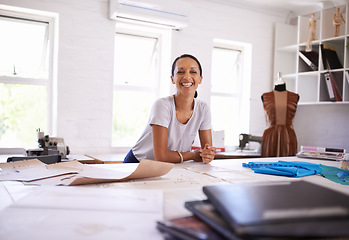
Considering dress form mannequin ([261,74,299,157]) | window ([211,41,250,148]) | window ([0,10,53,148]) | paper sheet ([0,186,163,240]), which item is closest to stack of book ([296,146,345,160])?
dress form mannequin ([261,74,299,157])

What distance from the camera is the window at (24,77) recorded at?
3492mm

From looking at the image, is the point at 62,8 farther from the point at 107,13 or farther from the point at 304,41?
the point at 304,41

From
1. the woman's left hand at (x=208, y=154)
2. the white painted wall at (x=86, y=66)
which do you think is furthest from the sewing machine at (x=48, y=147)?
the woman's left hand at (x=208, y=154)

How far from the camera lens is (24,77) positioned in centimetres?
358

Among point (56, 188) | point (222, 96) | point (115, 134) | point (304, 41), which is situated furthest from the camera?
point (222, 96)

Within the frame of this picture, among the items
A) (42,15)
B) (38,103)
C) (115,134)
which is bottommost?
(115,134)

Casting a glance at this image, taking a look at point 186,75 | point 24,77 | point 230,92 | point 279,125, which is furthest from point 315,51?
point 24,77

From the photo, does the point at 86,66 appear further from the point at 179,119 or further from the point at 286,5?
the point at 286,5

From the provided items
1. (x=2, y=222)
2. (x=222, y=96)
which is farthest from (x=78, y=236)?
(x=222, y=96)

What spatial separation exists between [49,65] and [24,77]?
1.01ft

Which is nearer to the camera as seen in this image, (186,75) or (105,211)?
(105,211)

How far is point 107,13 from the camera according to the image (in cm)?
369

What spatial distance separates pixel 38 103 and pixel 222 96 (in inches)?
103

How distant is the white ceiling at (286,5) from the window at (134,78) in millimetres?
1165
